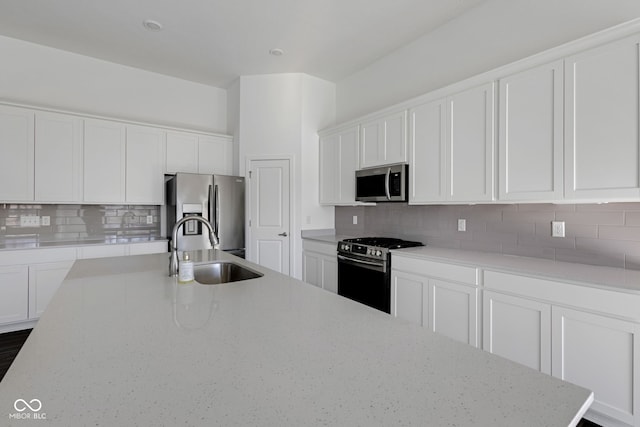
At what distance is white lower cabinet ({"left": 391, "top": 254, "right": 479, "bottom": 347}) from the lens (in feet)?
7.47

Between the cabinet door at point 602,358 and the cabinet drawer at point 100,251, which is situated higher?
the cabinet drawer at point 100,251

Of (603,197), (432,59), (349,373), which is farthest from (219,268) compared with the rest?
(432,59)

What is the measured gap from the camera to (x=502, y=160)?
2.36m

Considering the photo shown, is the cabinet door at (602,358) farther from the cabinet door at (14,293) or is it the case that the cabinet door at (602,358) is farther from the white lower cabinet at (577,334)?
the cabinet door at (14,293)

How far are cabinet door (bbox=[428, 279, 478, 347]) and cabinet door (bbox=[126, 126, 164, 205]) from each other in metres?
3.41

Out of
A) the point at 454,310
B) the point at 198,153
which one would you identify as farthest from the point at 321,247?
the point at 198,153

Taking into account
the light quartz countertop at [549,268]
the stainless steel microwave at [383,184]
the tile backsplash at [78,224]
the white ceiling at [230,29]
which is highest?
the white ceiling at [230,29]

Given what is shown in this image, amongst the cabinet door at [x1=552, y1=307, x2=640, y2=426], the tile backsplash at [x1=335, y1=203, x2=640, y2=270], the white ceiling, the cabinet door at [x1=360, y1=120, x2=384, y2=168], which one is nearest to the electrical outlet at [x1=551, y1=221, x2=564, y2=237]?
the tile backsplash at [x1=335, y1=203, x2=640, y2=270]

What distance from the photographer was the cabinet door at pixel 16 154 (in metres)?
3.20

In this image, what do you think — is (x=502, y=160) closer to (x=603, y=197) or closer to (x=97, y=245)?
(x=603, y=197)

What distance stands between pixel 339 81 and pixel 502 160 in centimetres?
289

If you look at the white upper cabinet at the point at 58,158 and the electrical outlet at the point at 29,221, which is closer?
the white upper cabinet at the point at 58,158

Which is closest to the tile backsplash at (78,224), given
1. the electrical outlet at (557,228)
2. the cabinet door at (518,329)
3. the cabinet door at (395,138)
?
the cabinet door at (395,138)

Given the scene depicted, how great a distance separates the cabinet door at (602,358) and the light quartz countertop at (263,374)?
135cm
